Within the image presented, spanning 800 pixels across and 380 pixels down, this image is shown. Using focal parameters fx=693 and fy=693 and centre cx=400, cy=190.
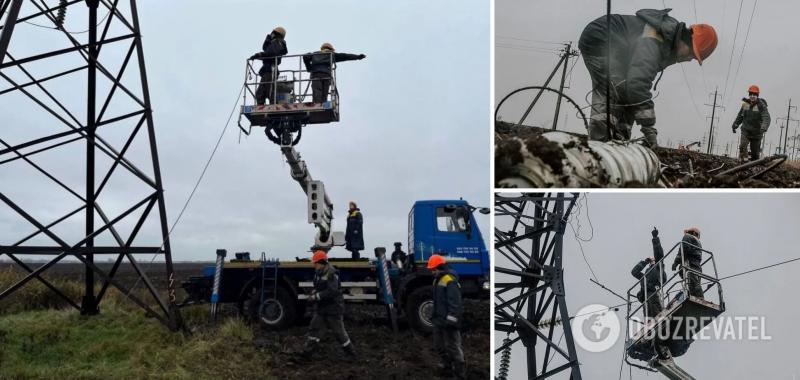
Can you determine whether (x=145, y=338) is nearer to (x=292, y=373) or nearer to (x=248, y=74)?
(x=292, y=373)

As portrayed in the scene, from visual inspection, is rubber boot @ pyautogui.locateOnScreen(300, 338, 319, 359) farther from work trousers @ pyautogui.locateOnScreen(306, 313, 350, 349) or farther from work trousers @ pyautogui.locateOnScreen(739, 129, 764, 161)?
work trousers @ pyautogui.locateOnScreen(739, 129, 764, 161)

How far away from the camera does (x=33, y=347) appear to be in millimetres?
11273

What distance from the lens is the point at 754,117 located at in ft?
27.4

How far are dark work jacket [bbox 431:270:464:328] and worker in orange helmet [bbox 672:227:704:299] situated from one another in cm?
290

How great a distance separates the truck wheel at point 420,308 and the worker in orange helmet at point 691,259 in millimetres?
5152

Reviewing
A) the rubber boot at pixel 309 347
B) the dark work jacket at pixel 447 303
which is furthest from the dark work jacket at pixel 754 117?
the rubber boot at pixel 309 347

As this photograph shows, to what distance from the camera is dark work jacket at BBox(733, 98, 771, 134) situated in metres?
8.29

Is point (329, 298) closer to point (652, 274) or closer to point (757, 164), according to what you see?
point (652, 274)

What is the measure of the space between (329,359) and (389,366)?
41.4 inches

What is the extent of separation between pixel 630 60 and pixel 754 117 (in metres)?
2.30

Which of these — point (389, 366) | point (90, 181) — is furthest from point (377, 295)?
point (90, 181)

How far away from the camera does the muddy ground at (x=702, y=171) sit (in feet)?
21.6

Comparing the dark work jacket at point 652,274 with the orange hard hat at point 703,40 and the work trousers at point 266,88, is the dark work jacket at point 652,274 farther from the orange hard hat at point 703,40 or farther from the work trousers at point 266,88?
the work trousers at point 266,88

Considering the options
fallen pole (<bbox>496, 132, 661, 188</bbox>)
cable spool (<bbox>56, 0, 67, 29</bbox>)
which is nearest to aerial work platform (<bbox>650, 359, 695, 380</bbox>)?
fallen pole (<bbox>496, 132, 661, 188</bbox>)
